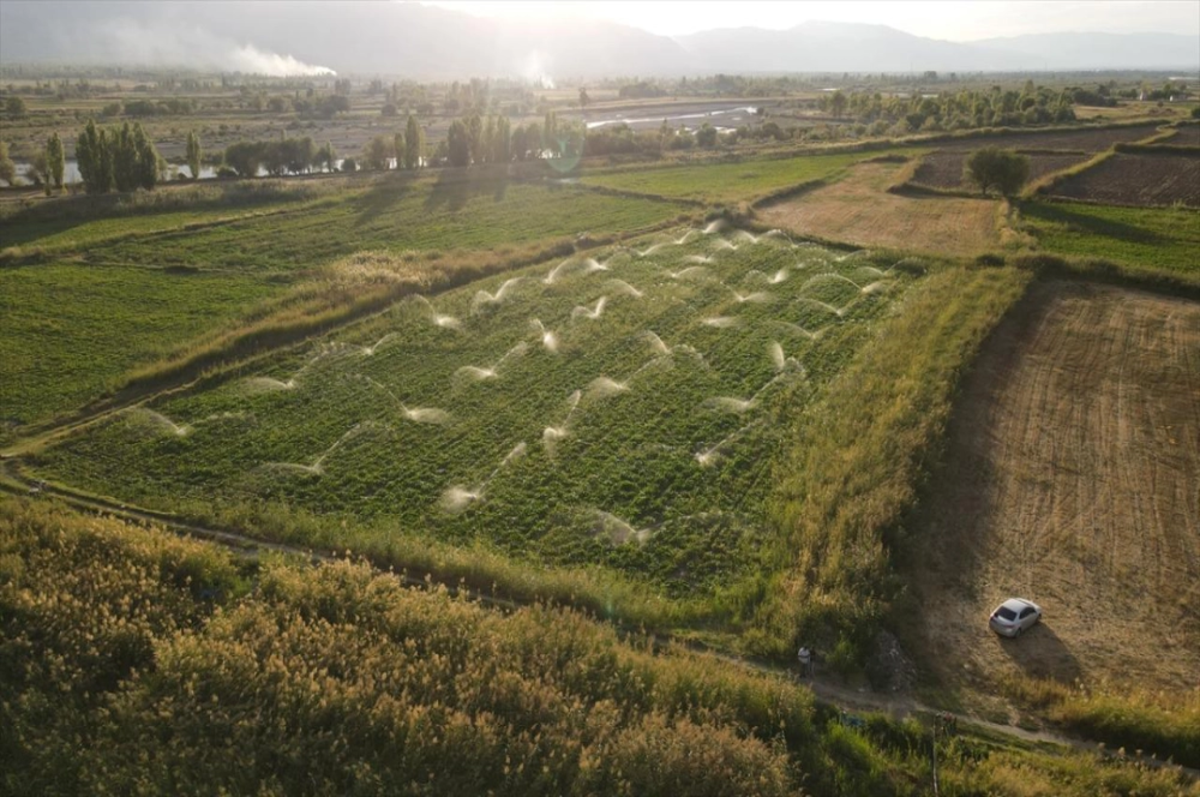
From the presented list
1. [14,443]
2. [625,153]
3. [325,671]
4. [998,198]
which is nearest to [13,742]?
[325,671]

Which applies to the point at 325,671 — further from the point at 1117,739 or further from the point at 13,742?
the point at 1117,739

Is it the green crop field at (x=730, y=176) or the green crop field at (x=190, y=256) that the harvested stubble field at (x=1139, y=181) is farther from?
the green crop field at (x=190, y=256)

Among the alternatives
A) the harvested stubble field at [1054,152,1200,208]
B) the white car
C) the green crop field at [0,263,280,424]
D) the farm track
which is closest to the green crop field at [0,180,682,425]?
the green crop field at [0,263,280,424]

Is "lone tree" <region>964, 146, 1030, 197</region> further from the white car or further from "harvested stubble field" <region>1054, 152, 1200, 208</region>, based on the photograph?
the white car

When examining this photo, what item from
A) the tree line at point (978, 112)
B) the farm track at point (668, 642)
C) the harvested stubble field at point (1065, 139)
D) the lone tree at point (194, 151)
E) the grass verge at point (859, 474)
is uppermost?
the tree line at point (978, 112)

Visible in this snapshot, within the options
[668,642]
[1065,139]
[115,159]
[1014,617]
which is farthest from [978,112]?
[668,642]

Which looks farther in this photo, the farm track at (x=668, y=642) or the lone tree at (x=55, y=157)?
the lone tree at (x=55, y=157)

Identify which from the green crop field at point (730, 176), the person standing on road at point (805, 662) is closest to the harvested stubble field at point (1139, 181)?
the green crop field at point (730, 176)
